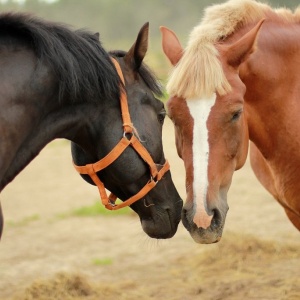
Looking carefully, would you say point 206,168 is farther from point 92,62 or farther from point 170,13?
point 170,13

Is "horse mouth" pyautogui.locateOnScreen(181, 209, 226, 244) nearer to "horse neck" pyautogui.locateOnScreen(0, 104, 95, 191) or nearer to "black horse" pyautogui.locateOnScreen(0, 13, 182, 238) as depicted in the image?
"black horse" pyautogui.locateOnScreen(0, 13, 182, 238)

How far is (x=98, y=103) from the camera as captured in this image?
3.44 meters

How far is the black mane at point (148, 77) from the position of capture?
362 cm

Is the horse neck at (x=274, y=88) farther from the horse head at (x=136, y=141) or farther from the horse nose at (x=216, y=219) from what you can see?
the horse nose at (x=216, y=219)

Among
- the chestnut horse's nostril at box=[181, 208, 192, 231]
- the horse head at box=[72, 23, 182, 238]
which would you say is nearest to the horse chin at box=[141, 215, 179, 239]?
the horse head at box=[72, 23, 182, 238]

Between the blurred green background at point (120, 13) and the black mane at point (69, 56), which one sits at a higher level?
the black mane at point (69, 56)

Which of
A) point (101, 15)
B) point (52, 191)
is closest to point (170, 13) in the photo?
point (101, 15)

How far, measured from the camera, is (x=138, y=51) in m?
3.53

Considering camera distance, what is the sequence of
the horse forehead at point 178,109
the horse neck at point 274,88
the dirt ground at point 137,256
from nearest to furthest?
the horse forehead at point 178,109
the horse neck at point 274,88
the dirt ground at point 137,256

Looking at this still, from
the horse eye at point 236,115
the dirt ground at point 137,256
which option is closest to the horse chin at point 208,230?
the horse eye at point 236,115

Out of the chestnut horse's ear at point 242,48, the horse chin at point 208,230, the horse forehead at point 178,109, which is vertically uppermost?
the chestnut horse's ear at point 242,48

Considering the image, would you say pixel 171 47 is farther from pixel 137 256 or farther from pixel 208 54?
pixel 137 256

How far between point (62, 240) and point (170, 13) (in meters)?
33.2

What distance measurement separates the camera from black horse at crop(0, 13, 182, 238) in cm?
319
